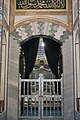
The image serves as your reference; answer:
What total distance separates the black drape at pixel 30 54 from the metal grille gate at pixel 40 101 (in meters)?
0.61

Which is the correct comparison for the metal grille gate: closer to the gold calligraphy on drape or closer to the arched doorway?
the arched doorway

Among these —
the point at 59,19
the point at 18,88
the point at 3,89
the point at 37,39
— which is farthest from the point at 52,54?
the point at 3,89

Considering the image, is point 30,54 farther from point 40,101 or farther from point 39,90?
point 40,101

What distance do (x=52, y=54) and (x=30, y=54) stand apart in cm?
59

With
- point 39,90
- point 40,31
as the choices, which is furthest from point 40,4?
point 39,90

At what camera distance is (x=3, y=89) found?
4562mm

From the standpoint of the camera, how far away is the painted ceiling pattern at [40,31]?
506 cm

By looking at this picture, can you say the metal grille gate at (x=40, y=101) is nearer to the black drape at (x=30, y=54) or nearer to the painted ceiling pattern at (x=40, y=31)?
the black drape at (x=30, y=54)

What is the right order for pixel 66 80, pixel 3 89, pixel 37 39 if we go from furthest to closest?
pixel 37 39
pixel 66 80
pixel 3 89

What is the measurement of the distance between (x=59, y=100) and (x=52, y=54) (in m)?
1.38

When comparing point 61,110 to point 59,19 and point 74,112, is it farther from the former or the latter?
point 59,19

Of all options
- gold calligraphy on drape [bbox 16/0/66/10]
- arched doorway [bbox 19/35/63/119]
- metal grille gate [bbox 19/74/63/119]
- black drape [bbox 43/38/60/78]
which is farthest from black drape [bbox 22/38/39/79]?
gold calligraphy on drape [bbox 16/0/66/10]

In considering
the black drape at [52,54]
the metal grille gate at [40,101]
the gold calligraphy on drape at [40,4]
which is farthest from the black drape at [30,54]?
the gold calligraphy on drape at [40,4]

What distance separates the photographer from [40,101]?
4996 mm
